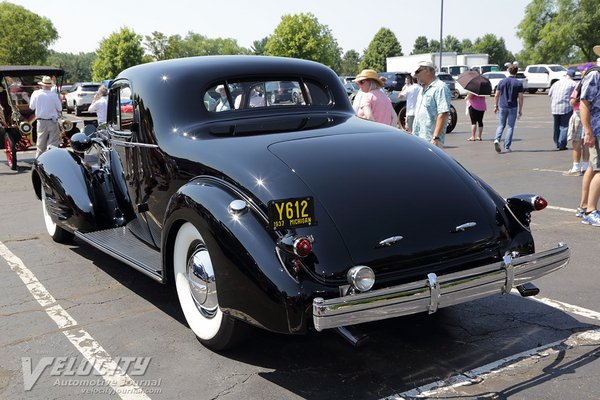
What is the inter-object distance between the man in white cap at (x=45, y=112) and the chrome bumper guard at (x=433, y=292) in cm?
1080

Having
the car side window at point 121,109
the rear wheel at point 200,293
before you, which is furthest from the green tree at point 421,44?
the rear wheel at point 200,293

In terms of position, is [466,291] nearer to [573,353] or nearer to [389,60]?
[573,353]

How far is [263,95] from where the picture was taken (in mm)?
4746

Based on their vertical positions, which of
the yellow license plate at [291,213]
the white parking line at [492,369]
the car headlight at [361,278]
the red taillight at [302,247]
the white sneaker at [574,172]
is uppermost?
the yellow license plate at [291,213]

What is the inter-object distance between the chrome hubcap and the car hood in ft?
2.52

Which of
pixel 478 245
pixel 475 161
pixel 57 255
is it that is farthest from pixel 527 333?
pixel 475 161

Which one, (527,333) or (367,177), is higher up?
(367,177)

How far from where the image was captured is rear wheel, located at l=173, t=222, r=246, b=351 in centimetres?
355

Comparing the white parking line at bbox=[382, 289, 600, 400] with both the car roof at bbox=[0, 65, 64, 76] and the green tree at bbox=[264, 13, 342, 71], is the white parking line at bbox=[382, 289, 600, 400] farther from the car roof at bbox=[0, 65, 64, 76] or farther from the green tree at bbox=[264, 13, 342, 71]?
the green tree at bbox=[264, 13, 342, 71]

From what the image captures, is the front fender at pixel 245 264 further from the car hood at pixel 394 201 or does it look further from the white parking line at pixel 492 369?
the white parking line at pixel 492 369

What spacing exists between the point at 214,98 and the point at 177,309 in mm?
1625

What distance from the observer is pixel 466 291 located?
3.18 metres

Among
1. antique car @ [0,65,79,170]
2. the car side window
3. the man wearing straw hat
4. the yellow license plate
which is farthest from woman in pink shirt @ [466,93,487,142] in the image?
the yellow license plate

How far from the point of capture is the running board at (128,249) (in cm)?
411
